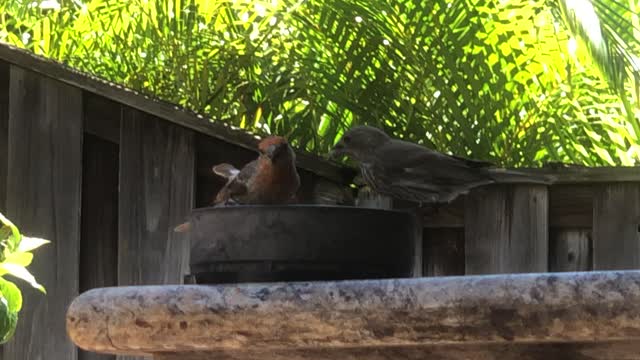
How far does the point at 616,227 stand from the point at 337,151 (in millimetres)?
653

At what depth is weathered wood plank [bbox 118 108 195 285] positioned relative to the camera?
2.26m

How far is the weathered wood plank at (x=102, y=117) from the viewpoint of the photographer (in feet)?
7.75

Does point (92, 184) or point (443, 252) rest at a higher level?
point (92, 184)

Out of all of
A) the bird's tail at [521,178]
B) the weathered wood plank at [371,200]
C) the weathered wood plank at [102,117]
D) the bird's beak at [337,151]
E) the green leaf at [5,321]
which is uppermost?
the weathered wood plank at [102,117]

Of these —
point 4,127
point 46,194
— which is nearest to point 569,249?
point 46,194

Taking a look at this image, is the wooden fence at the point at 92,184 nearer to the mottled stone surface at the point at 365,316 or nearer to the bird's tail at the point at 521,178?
the bird's tail at the point at 521,178

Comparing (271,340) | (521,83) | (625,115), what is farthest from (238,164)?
(271,340)

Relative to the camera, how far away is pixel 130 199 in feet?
7.54

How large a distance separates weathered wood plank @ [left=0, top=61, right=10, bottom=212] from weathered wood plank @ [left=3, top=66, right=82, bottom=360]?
0.14ft

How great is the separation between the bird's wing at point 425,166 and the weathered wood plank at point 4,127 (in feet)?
2.93

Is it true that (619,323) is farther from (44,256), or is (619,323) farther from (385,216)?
(44,256)

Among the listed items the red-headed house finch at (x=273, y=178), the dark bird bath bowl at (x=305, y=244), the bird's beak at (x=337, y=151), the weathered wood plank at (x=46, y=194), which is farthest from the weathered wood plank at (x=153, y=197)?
the dark bird bath bowl at (x=305, y=244)

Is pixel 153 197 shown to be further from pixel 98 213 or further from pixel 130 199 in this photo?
pixel 98 213

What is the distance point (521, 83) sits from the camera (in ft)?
7.52
